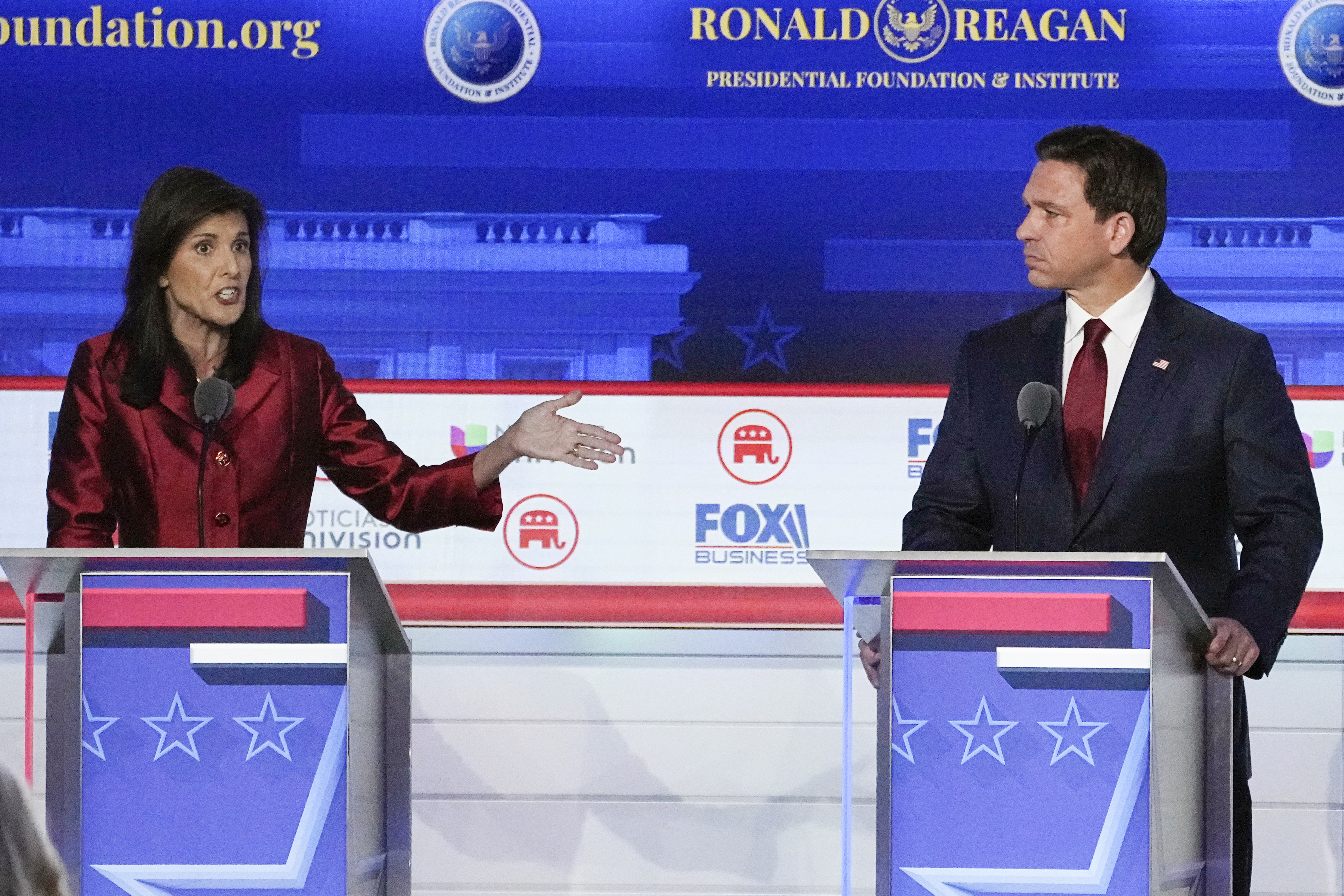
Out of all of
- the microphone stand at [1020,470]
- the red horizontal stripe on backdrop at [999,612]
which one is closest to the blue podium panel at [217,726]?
the microphone stand at [1020,470]

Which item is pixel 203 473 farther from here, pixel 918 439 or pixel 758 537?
pixel 918 439

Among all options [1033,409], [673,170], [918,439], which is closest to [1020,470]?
[1033,409]

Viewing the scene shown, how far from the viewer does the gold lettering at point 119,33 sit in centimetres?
444

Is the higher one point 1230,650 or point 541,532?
point 541,532

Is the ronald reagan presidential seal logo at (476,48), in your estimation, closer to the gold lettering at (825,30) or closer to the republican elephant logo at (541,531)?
the gold lettering at (825,30)

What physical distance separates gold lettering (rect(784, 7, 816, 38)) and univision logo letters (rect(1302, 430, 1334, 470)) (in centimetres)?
162

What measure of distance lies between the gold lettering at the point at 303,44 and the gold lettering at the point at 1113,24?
6.83ft

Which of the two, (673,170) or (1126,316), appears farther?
(673,170)

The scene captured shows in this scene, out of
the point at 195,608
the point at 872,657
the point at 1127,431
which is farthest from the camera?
the point at 1127,431

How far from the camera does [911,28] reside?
4.41m

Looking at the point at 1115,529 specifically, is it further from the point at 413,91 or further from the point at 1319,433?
the point at 413,91

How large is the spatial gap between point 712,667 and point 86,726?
2.13 m

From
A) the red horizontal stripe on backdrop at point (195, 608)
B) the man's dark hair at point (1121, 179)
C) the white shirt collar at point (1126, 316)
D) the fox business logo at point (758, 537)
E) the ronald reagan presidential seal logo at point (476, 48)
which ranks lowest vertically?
the red horizontal stripe on backdrop at point (195, 608)

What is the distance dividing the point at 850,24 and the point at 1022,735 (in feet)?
8.28
